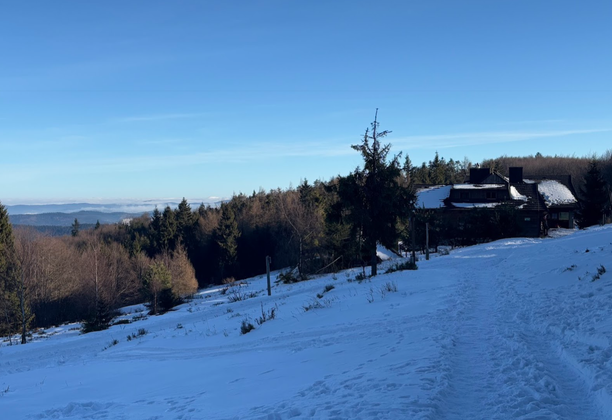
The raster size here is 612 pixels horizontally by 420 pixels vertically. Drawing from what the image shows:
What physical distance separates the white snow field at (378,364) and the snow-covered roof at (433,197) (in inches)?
1382

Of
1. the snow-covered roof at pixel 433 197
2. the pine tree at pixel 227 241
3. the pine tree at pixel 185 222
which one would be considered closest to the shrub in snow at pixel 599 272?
the snow-covered roof at pixel 433 197

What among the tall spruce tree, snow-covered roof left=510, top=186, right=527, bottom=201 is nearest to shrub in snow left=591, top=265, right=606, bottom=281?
the tall spruce tree

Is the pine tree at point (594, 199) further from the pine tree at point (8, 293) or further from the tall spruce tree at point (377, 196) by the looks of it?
the pine tree at point (8, 293)

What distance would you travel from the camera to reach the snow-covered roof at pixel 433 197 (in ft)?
161

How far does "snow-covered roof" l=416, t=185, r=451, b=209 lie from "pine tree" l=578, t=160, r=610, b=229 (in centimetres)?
1602

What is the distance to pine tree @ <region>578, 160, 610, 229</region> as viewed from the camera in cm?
5022

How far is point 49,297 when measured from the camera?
150ft

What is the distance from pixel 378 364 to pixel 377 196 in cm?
1393

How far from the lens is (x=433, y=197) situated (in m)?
50.7

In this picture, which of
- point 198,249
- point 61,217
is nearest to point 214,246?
point 198,249

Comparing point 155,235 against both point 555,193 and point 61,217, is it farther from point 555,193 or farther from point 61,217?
point 61,217

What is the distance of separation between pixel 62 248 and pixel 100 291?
943 centimetres

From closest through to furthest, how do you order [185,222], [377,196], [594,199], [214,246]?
[377,196] → [594,199] → [214,246] → [185,222]

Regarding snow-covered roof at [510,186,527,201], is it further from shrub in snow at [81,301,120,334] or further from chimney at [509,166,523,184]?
shrub in snow at [81,301,120,334]
